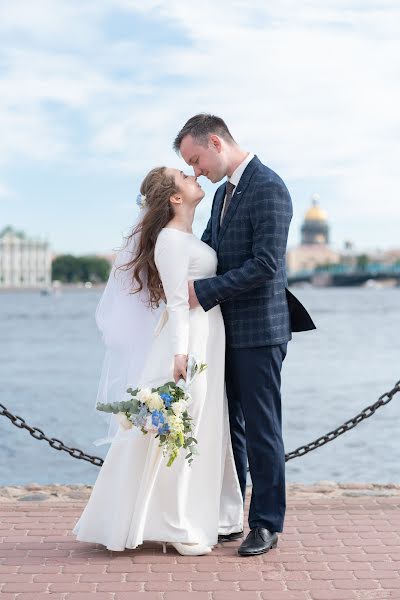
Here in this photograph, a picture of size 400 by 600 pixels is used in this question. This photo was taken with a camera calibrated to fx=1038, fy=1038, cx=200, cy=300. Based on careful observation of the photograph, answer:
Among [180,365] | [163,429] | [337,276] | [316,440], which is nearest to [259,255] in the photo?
[180,365]

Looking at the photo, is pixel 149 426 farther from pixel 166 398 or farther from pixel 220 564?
pixel 220 564

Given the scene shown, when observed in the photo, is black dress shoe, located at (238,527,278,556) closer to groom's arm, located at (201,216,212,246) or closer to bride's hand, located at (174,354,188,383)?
bride's hand, located at (174,354,188,383)

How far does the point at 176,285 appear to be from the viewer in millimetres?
3986

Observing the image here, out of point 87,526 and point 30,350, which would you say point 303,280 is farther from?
point 87,526

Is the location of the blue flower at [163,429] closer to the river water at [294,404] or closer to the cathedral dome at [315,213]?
the river water at [294,404]

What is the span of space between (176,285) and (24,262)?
125448 mm

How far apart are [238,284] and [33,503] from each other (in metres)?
1.87

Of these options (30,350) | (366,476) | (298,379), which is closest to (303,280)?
(30,350)

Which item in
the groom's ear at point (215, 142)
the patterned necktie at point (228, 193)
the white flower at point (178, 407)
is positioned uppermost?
the groom's ear at point (215, 142)

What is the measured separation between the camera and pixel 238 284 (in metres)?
3.95

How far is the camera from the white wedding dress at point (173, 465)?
4.02 m

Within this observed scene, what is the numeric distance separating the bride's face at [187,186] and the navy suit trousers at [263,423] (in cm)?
62

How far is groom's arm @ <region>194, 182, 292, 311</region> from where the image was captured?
12.9 ft

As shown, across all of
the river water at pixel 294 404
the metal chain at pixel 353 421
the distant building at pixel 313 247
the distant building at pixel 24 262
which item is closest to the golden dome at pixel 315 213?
the distant building at pixel 313 247
